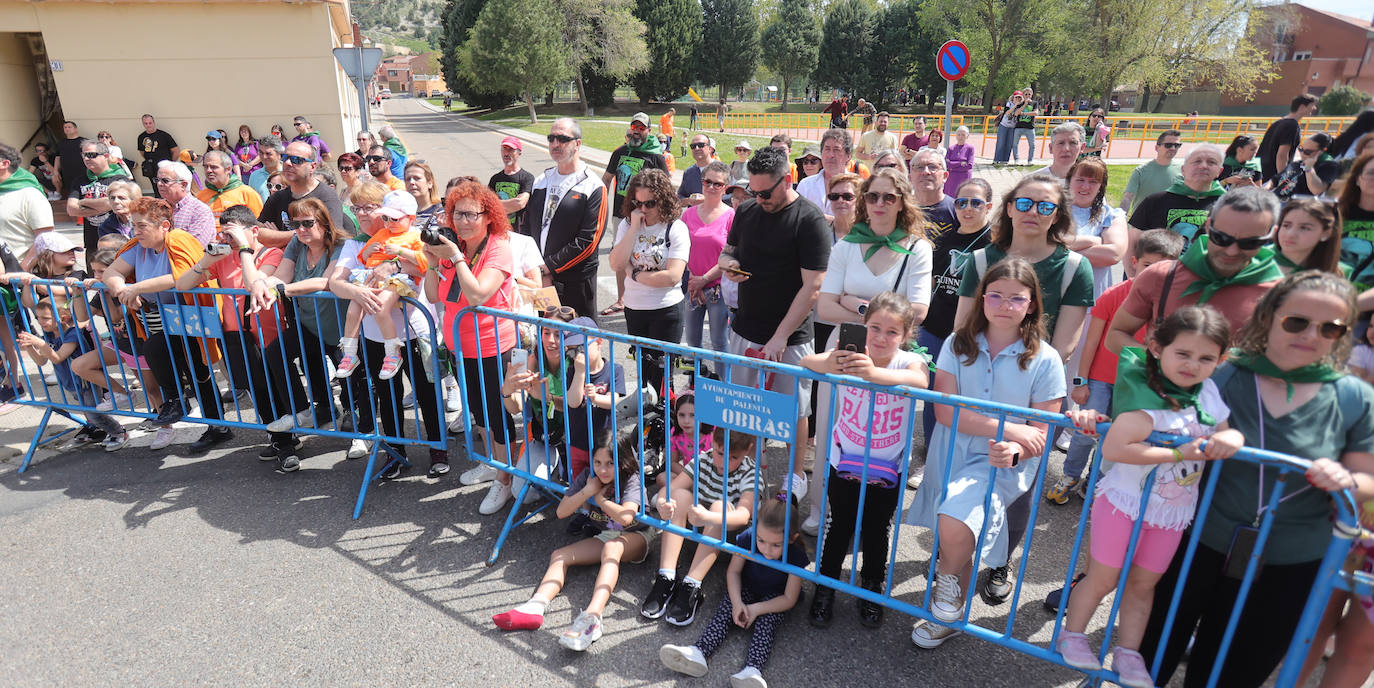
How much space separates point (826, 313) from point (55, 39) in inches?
706

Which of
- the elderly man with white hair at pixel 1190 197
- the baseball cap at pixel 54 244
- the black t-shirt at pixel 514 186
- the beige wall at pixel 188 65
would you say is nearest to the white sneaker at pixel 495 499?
the black t-shirt at pixel 514 186

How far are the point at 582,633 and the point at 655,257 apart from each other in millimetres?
2432

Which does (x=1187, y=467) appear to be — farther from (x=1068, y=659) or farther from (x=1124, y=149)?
(x=1124, y=149)

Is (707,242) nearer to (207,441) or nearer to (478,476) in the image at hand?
(478,476)

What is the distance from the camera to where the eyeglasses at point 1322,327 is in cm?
226

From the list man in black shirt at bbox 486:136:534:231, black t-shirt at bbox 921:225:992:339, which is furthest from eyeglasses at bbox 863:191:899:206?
man in black shirt at bbox 486:136:534:231

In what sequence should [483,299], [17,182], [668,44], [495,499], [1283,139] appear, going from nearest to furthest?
[483,299]
[495,499]
[17,182]
[1283,139]
[668,44]

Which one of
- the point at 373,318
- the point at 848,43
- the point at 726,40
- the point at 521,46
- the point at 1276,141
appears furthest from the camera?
the point at 848,43

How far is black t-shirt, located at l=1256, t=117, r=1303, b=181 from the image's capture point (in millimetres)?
9320

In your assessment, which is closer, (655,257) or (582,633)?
(582,633)

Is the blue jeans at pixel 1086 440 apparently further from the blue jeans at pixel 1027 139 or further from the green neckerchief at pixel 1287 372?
the blue jeans at pixel 1027 139

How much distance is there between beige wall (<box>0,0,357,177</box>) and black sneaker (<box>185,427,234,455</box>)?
13.5 m

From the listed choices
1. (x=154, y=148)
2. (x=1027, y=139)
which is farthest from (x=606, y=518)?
(x=1027, y=139)

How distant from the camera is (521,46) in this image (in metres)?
43.8
